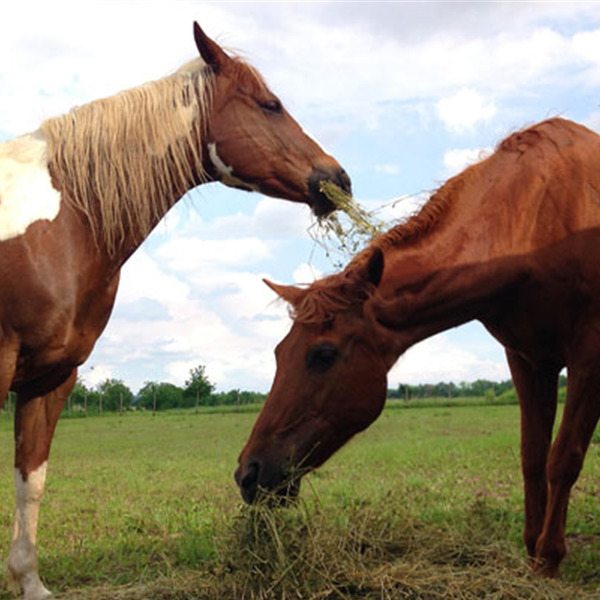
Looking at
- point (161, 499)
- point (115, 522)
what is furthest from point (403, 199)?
point (161, 499)

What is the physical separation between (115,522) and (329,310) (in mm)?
4508

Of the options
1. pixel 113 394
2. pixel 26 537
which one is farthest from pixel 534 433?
pixel 113 394

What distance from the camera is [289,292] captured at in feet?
12.8

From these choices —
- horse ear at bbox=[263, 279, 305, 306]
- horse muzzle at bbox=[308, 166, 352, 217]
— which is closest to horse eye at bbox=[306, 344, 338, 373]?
horse ear at bbox=[263, 279, 305, 306]

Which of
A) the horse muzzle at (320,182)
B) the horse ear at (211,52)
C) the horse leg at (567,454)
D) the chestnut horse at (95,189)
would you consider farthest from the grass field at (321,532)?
the horse ear at (211,52)

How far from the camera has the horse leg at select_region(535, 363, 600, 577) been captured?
4.09 metres

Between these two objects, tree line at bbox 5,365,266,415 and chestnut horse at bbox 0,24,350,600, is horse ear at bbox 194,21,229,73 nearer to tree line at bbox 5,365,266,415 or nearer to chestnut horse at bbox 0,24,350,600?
chestnut horse at bbox 0,24,350,600

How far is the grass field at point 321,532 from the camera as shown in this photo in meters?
3.56

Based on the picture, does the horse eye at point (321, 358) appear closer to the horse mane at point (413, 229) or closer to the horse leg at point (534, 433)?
the horse mane at point (413, 229)

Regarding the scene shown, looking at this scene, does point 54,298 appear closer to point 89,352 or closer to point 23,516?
point 89,352

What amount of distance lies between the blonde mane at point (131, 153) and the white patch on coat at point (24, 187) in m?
0.07

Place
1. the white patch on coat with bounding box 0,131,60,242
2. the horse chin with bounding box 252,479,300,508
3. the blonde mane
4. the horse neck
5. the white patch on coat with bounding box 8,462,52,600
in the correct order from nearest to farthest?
the horse chin with bounding box 252,479,300,508 < the horse neck < the white patch on coat with bounding box 0,131,60,242 < the blonde mane < the white patch on coat with bounding box 8,462,52,600

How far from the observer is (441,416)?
27062mm

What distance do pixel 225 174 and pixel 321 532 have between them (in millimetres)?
2243
